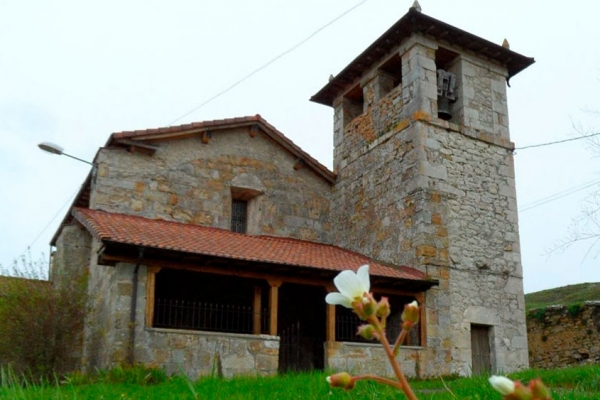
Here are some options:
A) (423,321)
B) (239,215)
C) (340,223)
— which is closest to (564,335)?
(423,321)

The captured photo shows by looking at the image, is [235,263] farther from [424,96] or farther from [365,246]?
[424,96]

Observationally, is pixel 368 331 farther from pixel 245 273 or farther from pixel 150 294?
pixel 245 273

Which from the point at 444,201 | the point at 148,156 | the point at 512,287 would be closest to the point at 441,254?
the point at 444,201

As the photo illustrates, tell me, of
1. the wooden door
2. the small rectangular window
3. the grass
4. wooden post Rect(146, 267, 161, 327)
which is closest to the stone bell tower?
the wooden door

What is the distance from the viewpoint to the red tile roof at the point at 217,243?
1061 cm

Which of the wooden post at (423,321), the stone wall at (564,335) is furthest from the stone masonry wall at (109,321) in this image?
the stone wall at (564,335)

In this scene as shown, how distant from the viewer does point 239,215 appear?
605 inches

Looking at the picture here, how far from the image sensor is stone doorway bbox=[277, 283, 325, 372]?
13102 millimetres

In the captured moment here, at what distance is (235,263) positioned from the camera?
11047 mm

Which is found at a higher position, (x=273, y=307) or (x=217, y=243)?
(x=217, y=243)

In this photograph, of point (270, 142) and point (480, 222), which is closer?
point (480, 222)

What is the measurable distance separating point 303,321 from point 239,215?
2998mm

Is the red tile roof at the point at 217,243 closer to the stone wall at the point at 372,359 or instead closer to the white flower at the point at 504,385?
the stone wall at the point at 372,359

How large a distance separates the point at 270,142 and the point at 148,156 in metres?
3.13
